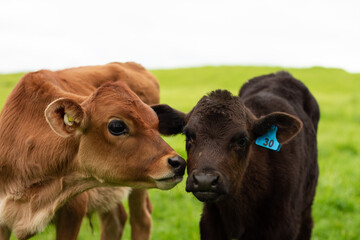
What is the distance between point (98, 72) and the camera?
629cm

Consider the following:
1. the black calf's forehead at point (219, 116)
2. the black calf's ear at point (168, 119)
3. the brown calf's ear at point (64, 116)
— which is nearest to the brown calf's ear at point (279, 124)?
the black calf's forehead at point (219, 116)

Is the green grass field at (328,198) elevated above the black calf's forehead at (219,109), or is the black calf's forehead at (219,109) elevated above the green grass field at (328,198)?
the black calf's forehead at (219,109)

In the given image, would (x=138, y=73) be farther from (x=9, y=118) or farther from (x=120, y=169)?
(x=120, y=169)

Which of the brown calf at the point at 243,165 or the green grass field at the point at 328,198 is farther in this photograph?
the green grass field at the point at 328,198

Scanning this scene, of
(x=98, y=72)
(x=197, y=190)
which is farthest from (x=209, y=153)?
(x=98, y=72)

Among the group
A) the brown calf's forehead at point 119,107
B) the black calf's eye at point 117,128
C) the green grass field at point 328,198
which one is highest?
the brown calf's forehead at point 119,107

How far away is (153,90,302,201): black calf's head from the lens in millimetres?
4086

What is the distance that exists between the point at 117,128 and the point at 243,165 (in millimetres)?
1282

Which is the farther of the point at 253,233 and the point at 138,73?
the point at 138,73

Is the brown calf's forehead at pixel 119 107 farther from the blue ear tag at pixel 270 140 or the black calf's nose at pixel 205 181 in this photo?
the blue ear tag at pixel 270 140

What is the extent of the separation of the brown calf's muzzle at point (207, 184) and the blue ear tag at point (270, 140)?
0.78m

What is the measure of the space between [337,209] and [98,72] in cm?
456

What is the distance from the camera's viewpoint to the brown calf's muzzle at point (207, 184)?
4000mm

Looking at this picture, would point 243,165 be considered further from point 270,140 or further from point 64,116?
point 64,116
